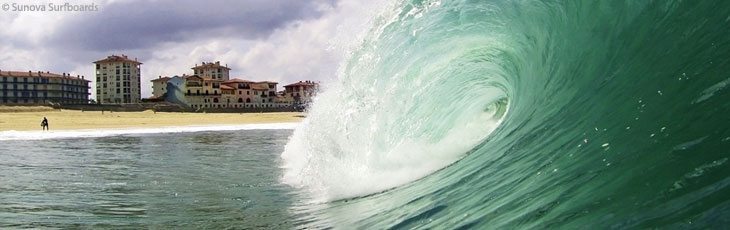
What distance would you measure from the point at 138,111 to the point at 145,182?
90.3 m

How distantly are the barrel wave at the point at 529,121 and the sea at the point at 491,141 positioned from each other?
0.07ft

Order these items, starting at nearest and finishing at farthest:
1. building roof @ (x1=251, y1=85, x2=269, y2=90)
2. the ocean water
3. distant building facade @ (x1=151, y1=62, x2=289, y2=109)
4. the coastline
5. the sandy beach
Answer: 1. the ocean water
2. the coastline
3. the sandy beach
4. distant building facade @ (x1=151, y1=62, x2=289, y2=109)
5. building roof @ (x1=251, y1=85, x2=269, y2=90)

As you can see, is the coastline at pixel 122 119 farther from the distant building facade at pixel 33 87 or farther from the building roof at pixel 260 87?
the distant building facade at pixel 33 87

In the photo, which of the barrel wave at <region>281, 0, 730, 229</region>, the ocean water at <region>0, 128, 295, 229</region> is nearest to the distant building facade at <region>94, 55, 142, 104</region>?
the ocean water at <region>0, 128, 295, 229</region>

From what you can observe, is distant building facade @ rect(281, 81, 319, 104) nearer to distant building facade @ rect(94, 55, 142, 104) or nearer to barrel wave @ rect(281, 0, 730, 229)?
distant building facade @ rect(94, 55, 142, 104)

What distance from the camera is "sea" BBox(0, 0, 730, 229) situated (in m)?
4.33

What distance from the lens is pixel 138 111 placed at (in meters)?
98.6

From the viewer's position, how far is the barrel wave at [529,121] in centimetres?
421

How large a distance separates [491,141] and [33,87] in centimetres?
15232

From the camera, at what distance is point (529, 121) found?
26.1 feet

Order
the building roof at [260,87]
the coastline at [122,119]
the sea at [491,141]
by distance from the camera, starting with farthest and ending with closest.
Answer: the building roof at [260,87] → the coastline at [122,119] → the sea at [491,141]

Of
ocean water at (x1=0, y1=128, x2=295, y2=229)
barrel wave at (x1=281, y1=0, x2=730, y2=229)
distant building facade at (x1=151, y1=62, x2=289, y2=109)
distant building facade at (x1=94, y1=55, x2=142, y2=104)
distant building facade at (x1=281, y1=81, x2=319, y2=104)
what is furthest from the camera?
distant building facade at (x1=94, y1=55, x2=142, y2=104)

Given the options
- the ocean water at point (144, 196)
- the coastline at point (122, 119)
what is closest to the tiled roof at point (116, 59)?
the coastline at point (122, 119)

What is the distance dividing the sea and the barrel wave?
2cm
